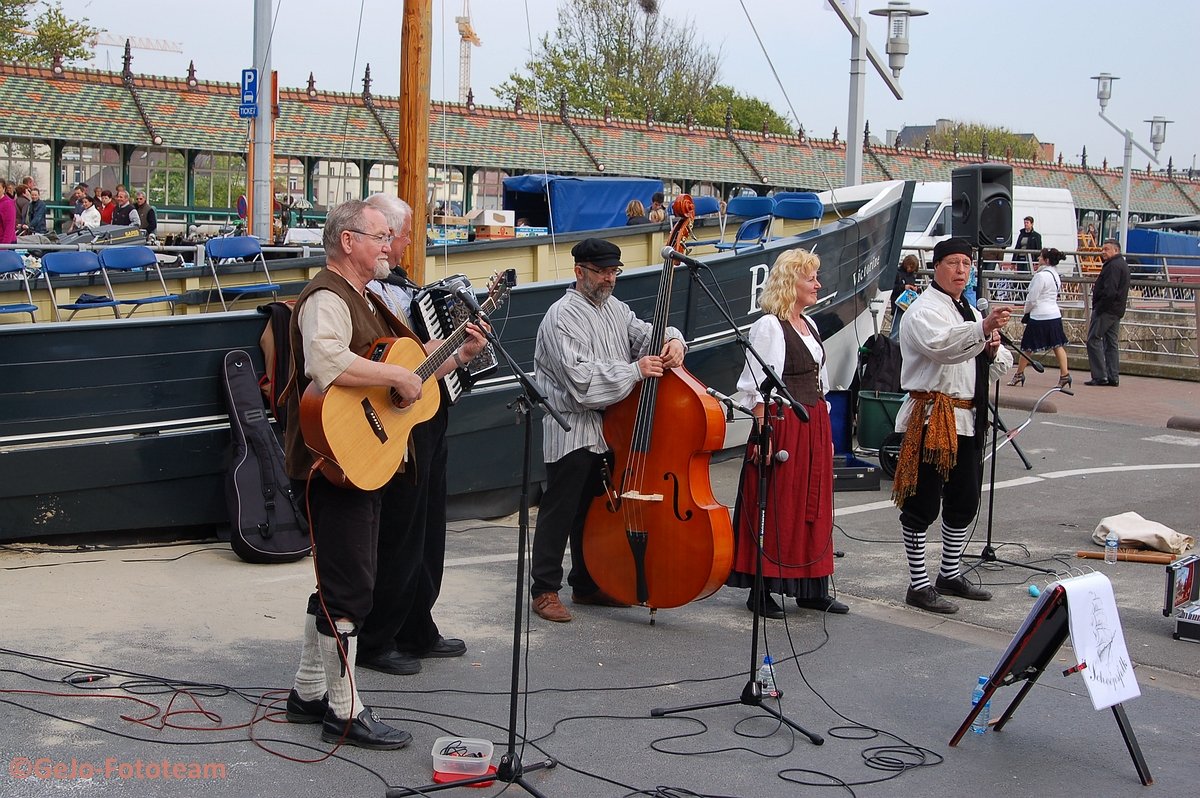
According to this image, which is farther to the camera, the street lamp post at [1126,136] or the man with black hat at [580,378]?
the street lamp post at [1126,136]

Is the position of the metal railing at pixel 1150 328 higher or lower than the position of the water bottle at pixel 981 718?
higher

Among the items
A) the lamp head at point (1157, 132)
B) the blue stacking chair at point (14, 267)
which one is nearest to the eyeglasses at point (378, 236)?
the blue stacking chair at point (14, 267)

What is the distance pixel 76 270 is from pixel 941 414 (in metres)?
5.91

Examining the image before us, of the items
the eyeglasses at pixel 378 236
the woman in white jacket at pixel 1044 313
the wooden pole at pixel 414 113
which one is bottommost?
the woman in white jacket at pixel 1044 313

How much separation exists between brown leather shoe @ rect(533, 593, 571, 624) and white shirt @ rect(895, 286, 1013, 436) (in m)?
2.06

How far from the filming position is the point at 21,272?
8.54 metres

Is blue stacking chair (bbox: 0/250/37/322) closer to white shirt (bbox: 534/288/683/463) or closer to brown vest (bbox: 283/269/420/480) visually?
white shirt (bbox: 534/288/683/463)

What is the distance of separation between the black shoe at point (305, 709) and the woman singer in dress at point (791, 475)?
2.36m

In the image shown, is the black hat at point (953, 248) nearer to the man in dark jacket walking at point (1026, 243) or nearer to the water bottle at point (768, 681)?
A: the water bottle at point (768, 681)

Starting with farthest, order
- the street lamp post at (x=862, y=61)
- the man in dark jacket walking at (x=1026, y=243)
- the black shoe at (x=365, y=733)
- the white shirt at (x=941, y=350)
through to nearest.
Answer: the man in dark jacket walking at (x=1026, y=243)
the street lamp post at (x=862, y=61)
the white shirt at (x=941, y=350)
the black shoe at (x=365, y=733)

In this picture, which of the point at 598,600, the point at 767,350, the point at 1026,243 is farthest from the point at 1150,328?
the point at 598,600

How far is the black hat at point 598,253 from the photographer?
→ 596cm

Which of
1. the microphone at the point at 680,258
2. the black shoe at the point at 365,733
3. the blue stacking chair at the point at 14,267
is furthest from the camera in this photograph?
the blue stacking chair at the point at 14,267

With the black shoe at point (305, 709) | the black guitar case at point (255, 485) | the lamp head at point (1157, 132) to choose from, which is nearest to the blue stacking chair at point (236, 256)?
the black guitar case at point (255, 485)
